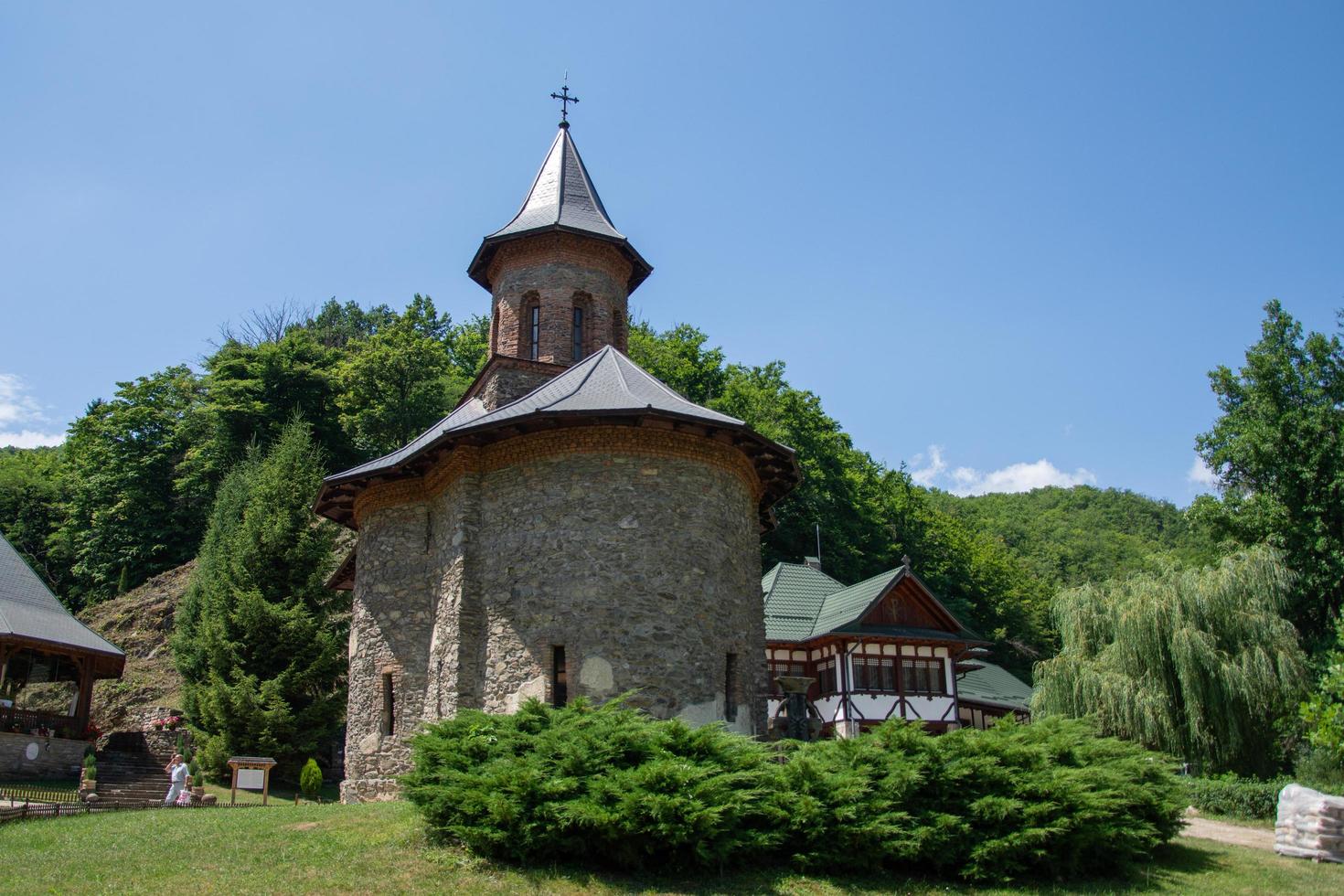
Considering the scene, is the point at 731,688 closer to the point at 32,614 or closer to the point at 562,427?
the point at 562,427

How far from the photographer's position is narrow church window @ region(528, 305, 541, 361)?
21547 mm

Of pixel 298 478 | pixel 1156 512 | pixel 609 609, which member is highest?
pixel 1156 512

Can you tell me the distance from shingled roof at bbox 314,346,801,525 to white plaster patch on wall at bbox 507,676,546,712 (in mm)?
3787

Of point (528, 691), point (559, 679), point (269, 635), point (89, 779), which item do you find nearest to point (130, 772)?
point (269, 635)

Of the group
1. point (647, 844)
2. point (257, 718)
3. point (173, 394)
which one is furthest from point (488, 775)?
point (173, 394)

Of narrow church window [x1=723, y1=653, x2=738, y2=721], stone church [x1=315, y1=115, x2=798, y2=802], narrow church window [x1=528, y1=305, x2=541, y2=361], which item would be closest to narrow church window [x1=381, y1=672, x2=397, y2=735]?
stone church [x1=315, y1=115, x2=798, y2=802]

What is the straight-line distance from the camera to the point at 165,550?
38.2 metres

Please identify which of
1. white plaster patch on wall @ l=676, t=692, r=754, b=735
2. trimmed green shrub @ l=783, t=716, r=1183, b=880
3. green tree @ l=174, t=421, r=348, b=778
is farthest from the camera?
green tree @ l=174, t=421, r=348, b=778

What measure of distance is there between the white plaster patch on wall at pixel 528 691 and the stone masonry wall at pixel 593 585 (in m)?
0.02

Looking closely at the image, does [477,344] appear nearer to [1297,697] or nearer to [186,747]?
[186,747]

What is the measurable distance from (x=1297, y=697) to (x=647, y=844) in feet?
55.8

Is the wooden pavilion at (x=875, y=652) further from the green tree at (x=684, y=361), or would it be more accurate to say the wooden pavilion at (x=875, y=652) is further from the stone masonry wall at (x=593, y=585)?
the green tree at (x=684, y=361)

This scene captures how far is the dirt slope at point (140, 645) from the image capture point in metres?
28.7

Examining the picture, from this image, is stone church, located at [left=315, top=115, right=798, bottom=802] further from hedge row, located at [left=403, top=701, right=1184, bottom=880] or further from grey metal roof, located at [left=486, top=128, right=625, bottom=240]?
grey metal roof, located at [left=486, top=128, right=625, bottom=240]
